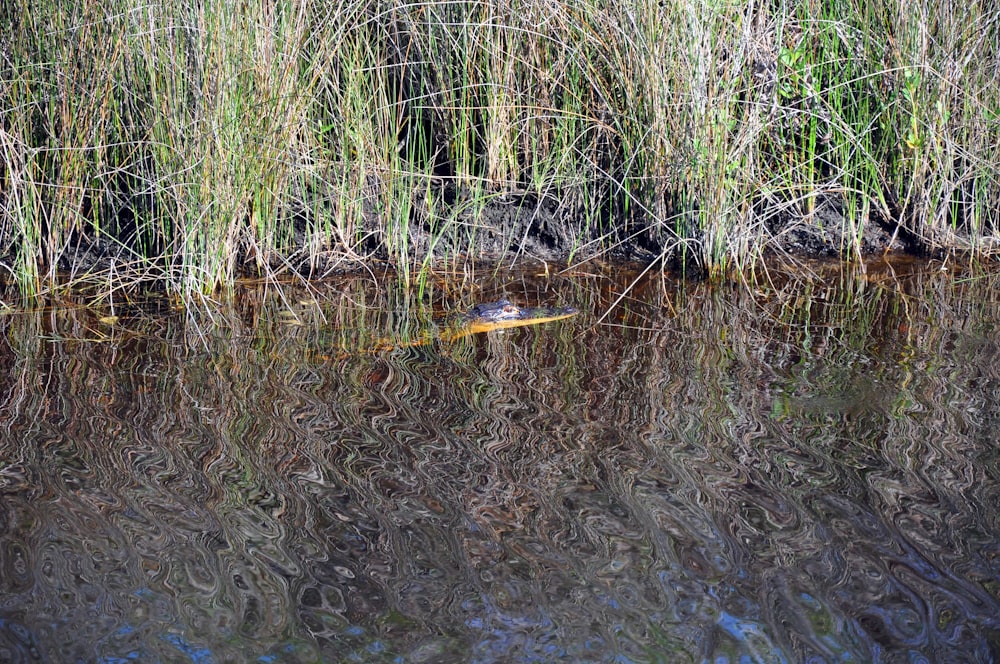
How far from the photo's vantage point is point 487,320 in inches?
135

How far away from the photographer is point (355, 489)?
2299 mm

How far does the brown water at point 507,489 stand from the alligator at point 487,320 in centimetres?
8

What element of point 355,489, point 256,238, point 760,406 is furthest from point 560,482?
point 256,238

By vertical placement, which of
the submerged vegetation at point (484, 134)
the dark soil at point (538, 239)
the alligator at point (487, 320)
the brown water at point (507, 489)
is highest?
the submerged vegetation at point (484, 134)

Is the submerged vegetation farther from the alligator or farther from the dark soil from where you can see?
the alligator

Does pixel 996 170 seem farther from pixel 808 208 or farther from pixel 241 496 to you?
pixel 241 496

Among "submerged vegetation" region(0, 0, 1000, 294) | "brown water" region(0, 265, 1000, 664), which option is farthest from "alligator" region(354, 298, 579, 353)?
"submerged vegetation" region(0, 0, 1000, 294)

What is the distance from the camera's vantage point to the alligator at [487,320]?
11.0ft

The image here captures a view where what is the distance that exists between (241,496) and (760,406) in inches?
48.9

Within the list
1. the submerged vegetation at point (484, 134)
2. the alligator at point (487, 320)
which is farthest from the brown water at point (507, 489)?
the submerged vegetation at point (484, 134)

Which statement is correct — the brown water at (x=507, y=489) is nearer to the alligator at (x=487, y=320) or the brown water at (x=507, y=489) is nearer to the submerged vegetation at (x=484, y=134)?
the alligator at (x=487, y=320)

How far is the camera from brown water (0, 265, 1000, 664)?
5.98ft

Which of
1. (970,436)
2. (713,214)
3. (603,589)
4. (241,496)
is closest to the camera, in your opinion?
(603,589)

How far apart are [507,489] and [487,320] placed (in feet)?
3.91
